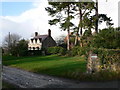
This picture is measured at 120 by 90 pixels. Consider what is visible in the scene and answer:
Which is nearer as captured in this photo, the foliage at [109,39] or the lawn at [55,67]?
the lawn at [55,67]

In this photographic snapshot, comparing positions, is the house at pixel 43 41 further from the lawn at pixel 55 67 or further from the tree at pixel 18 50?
the lawn at pixel 55 67

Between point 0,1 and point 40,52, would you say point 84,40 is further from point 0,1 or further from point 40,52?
point 0,1

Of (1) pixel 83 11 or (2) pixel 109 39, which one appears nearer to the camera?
(2) pixel 109 39

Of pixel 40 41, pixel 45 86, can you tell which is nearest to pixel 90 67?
pixel 45 86

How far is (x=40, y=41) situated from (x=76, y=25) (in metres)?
20.0

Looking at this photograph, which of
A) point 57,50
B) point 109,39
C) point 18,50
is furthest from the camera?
point 57,50

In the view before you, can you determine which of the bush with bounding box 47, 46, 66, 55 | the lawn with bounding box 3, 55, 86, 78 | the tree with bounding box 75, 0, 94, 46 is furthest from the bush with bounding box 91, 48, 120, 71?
the bush with bounding box 47, 46, 66, 55

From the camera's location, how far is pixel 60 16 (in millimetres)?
28516

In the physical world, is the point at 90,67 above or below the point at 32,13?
below

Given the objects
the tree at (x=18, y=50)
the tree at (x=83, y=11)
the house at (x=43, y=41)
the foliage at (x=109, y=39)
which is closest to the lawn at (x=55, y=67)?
the foliage at (x=109, y=39)

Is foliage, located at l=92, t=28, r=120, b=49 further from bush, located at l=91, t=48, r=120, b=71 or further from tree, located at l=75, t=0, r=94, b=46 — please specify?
tree, located at l=75, t=0, r=94, b=46

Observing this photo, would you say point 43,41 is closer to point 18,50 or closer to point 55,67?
point 18,50

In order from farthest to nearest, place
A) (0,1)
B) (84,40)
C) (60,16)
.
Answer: (60,16) → (84,40) → (0,1)

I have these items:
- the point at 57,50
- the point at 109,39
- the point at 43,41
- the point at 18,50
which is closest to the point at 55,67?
the point at 109,39
